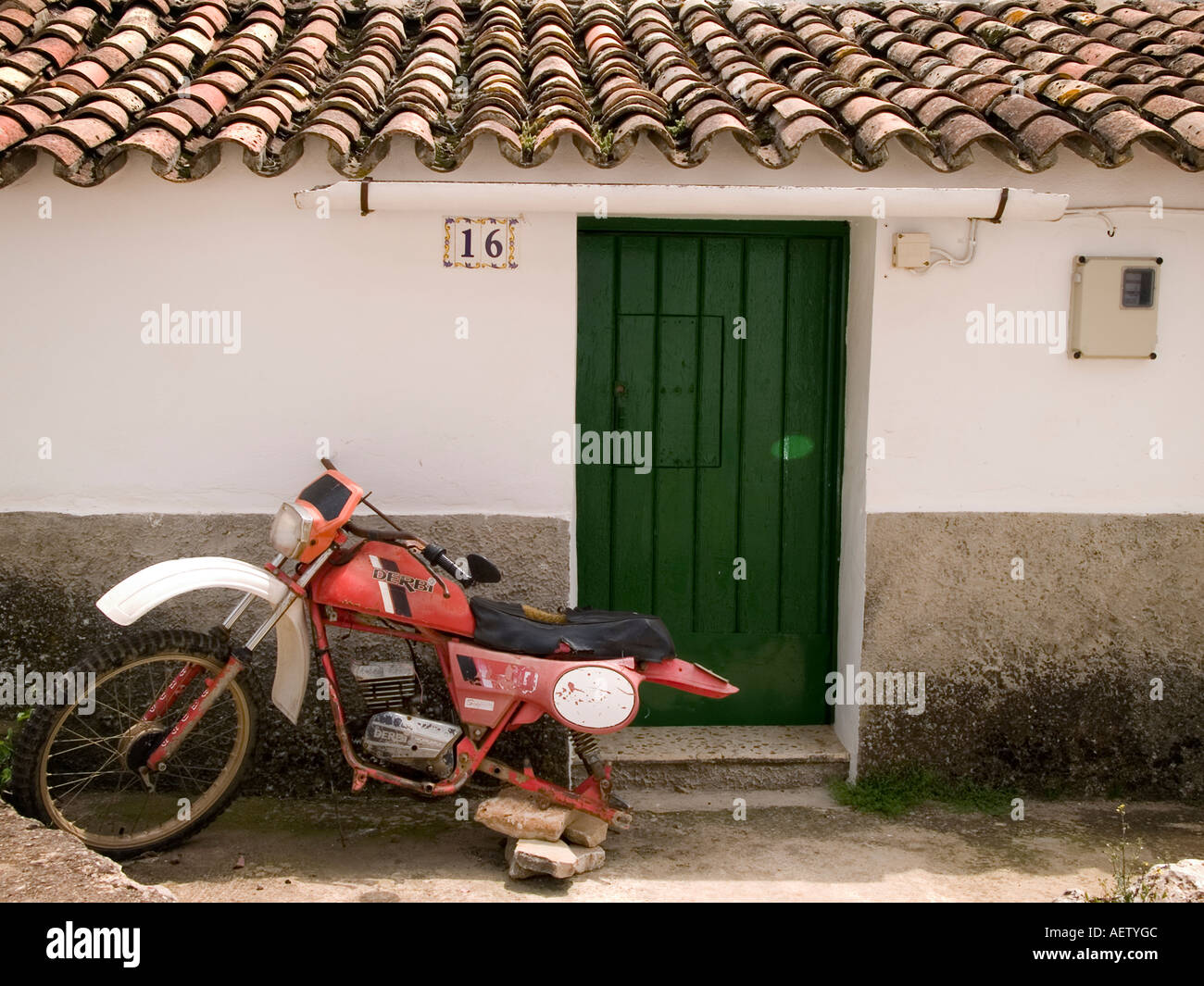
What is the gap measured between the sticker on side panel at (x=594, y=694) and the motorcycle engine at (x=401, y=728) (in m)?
0.44

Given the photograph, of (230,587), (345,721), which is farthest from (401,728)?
(230,587)

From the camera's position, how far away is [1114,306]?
4.92 metres

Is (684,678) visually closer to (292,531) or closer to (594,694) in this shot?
(594,694)

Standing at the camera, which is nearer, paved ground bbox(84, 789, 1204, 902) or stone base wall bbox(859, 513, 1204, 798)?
paved ground bbox(84, 789, 1204, 902)

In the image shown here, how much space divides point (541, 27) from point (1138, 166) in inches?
112

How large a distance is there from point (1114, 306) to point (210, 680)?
3.97 metres

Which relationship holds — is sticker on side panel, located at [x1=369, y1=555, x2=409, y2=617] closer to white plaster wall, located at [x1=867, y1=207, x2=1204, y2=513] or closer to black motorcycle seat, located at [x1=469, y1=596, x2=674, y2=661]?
black motorcycle seat, located at [x1=469, y1=596, x2=674, y2=661]

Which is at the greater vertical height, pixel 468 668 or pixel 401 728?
pixel 468 668

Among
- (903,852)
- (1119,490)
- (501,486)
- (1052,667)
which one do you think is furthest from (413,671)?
(1119,490)

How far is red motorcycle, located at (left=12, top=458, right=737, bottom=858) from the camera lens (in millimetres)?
4059

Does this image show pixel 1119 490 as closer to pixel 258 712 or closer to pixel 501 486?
pixel 501 486

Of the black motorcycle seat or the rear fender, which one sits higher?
the black motorcycle seat

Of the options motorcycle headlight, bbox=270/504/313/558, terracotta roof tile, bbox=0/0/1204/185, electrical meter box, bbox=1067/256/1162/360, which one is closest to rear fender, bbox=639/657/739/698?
motorcycle headlight, bbox=270/504/313/558

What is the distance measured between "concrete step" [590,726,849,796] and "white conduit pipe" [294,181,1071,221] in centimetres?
231
